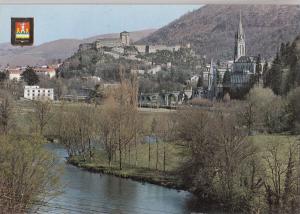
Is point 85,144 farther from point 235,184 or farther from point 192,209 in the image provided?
point 235,184

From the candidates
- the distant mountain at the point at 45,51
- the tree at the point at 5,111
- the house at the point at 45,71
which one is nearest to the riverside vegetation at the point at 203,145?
the tree at the point at 5,111

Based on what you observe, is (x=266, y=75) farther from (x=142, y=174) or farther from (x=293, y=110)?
(x=142, y=174)

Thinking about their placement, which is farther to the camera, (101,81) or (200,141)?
(200,141)

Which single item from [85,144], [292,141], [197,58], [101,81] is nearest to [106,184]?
[85,144]

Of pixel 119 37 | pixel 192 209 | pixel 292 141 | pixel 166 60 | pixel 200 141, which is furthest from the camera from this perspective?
pixel 200 141

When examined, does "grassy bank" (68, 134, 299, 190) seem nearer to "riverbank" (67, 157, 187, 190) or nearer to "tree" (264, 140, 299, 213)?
"riverbank" (67, 157, 187, 190)

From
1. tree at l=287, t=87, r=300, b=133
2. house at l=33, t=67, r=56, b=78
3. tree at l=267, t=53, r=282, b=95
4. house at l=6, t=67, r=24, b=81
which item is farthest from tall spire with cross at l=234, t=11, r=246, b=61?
house at l=6, t=67, r=24, b=81

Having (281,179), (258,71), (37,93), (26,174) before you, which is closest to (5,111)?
(37,93)
